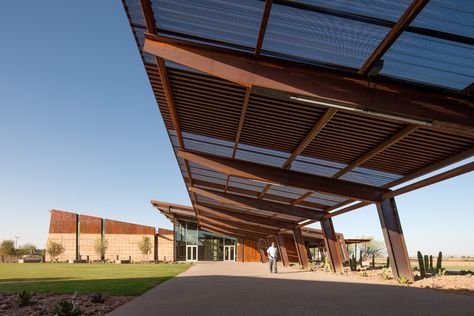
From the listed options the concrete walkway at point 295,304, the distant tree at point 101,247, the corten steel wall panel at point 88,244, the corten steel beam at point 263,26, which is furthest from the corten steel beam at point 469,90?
the corten steel wall panel at point 88,244

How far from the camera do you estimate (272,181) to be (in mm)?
16578

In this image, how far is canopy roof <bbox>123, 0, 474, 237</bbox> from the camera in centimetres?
666

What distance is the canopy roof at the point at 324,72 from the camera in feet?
21.8

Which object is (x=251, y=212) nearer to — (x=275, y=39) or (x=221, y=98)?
(x=221, y=98)

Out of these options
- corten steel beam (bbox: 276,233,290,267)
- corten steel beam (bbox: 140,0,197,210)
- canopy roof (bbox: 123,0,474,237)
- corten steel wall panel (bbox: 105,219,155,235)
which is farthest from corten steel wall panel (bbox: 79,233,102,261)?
canopy roof (bbox: 123,0,474,237)

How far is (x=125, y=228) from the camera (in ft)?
181

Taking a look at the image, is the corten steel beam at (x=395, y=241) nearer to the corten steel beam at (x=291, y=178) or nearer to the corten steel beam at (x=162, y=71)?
the corten steel beam at (x=291, y=178)

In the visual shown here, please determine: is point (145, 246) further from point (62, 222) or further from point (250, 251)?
point (250, 251)

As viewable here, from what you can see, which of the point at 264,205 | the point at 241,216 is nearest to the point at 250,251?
the point at 241,216

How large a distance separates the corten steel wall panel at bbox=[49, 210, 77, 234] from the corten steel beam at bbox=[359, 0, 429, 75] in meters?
53.6

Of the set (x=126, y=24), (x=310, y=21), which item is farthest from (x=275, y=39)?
(x=126, y=24)

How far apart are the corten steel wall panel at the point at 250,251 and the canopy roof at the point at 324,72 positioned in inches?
1663

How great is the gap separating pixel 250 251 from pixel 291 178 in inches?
1549

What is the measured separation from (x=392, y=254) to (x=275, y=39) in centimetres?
1029
